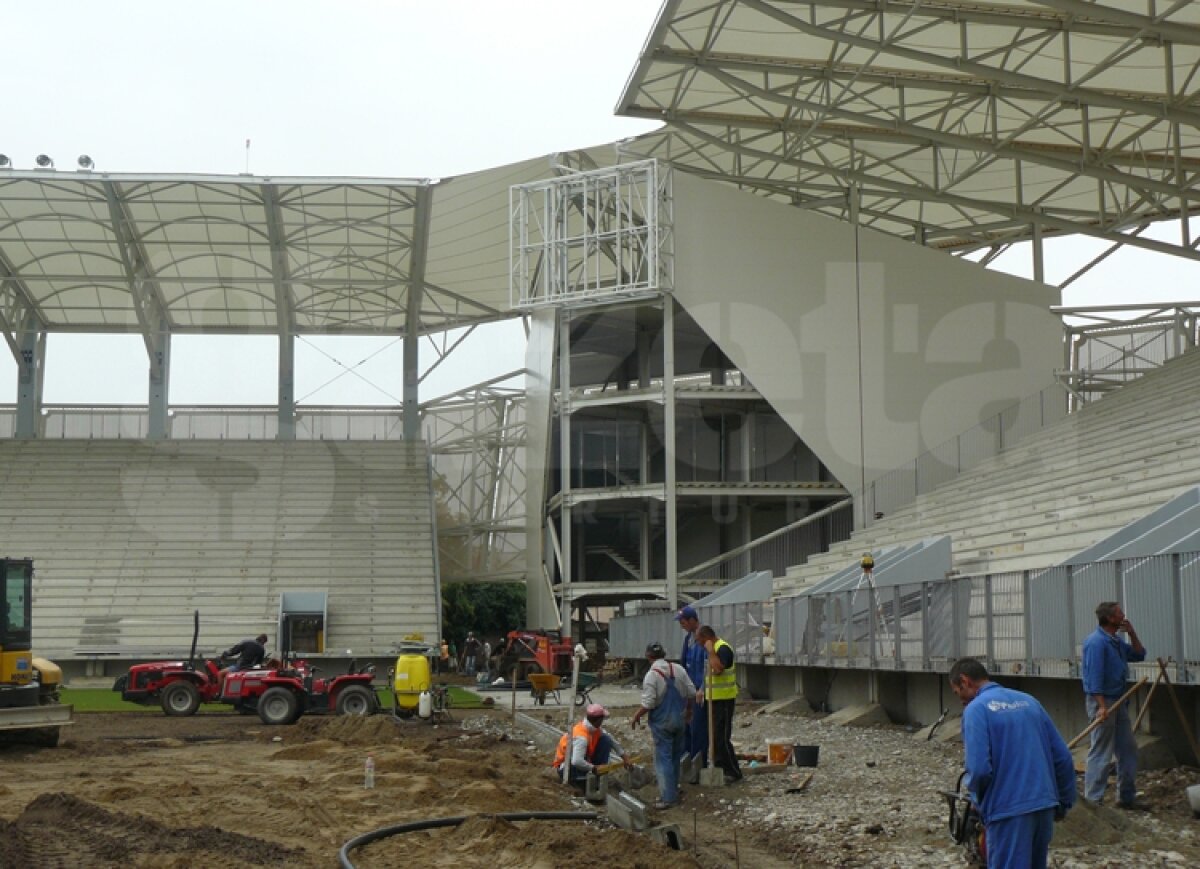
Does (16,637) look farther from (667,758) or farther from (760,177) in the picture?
(760,177)

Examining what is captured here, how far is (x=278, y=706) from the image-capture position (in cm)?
2392

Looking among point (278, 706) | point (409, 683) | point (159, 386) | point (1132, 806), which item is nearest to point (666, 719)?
point (1132, 806)

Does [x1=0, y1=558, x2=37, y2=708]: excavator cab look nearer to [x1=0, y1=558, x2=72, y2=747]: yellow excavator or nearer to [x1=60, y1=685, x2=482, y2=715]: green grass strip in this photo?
[x1=0, y1=558, x2=72, y2=747]: yellow excavator

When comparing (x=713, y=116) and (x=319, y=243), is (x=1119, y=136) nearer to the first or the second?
(x=713, y=116)

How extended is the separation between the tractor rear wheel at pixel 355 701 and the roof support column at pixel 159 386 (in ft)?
84.2

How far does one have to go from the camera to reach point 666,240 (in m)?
40.2

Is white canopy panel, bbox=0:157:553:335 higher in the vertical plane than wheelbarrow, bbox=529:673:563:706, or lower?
higher

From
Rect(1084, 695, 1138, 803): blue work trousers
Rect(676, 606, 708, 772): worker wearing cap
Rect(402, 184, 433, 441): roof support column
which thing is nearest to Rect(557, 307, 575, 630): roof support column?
Rect(402, 184, 433, 441): roof support column

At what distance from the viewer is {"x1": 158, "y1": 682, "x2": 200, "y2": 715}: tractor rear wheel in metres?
25.4

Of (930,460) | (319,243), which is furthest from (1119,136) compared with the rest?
(319,243)

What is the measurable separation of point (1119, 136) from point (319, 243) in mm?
21870

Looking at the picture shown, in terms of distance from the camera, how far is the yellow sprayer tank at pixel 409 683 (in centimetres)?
2305

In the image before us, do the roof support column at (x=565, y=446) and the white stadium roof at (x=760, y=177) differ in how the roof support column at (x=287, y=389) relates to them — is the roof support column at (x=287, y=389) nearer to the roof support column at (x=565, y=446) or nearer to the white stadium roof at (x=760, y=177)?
the white stadium roof at (x=760, y=177)

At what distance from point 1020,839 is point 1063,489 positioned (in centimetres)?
2142
